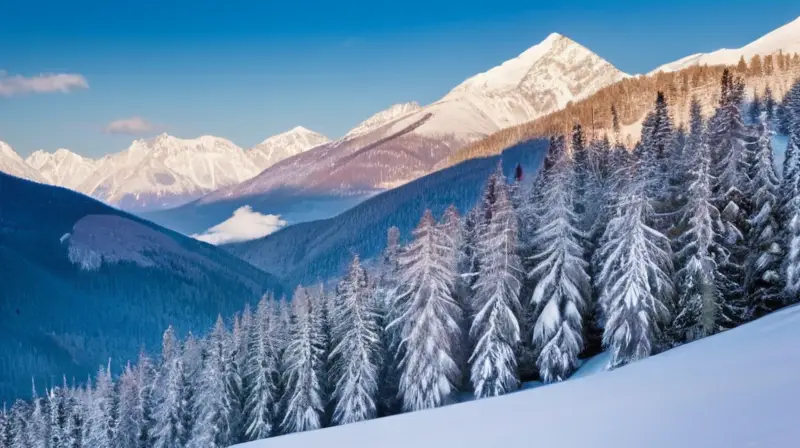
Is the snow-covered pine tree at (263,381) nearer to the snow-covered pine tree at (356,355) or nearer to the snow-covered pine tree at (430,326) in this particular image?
the snow-covered pine tree at (356,355)

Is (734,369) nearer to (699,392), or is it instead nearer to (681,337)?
(699,392)

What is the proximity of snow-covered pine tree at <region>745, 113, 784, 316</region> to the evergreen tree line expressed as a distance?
8cm

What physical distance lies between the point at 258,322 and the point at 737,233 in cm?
3358

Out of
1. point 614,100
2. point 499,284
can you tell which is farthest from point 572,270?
point 614,100

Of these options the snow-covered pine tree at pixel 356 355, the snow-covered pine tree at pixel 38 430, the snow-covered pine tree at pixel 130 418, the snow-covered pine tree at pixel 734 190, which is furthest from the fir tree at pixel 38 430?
the snow-covered pine tree at pixel 734 190

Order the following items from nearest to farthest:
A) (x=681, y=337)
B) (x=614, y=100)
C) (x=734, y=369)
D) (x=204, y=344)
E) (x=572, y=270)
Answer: (x=734, y=369) < (x=681, y=337) < (x=572, y=270) < (x=204, y=344) < (x=614, y=100)

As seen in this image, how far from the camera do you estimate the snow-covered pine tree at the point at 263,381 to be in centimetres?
4216

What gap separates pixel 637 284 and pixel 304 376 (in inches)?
877

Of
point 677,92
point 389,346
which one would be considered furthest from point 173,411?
point 677,92

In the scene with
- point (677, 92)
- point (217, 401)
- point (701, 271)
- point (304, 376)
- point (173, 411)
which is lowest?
point (173, 411)

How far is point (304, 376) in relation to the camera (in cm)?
4009

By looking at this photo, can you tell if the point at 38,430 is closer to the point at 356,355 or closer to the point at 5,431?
the point at 5,431

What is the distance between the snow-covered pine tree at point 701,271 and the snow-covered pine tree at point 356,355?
18.4m

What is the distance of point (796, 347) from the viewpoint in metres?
14.7
